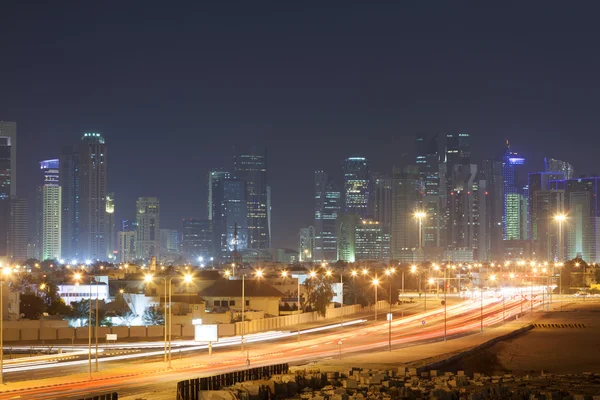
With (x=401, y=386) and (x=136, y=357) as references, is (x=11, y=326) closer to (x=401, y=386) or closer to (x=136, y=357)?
(x=136, y=357)

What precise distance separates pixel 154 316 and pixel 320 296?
63.6 feet

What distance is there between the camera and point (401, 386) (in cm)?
4362

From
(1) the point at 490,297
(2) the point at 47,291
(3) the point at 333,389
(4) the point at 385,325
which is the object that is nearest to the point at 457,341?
(4) the point at 385,325

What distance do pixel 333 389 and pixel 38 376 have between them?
50.0 ft

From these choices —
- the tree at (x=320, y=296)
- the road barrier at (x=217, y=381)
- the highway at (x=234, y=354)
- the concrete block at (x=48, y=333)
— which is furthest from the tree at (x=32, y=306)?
the road barrier at (x=217, y=381)

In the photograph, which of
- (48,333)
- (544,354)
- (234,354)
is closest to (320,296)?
(544,354)

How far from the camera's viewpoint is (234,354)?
5841 centimetres

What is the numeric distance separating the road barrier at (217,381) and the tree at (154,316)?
3409 cm

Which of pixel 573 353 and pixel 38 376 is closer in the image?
pixel 38 376

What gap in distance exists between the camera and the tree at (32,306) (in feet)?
286

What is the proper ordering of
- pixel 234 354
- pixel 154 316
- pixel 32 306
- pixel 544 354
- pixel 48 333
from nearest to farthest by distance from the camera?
pixel 234 354 < pixel 544 354 < pixel 48 333 < pixel 154 316 < pixel 32 306

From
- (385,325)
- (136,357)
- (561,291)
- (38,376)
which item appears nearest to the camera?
(38,376)

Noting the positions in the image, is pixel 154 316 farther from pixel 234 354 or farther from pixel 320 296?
pixel 234 354

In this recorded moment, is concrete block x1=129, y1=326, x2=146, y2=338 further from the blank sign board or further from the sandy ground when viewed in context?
the sandy ground
